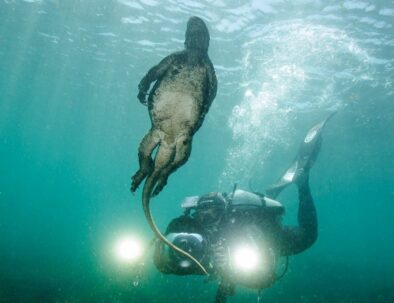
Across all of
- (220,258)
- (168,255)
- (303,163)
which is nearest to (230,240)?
(220,258)

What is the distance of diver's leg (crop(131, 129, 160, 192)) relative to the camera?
8.31 feet

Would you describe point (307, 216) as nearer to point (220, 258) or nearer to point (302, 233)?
point (302, 233)

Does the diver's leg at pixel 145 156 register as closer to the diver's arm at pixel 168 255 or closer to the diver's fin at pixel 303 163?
the diver's arm at pixel 168 255

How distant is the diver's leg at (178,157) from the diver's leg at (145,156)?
0.16 meters

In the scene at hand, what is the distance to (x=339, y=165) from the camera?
159 ft

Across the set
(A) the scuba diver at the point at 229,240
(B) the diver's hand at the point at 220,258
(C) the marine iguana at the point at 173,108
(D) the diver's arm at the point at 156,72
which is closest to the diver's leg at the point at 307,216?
(A) the scuba diver at the point at 229,240

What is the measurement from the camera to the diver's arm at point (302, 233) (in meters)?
6.16

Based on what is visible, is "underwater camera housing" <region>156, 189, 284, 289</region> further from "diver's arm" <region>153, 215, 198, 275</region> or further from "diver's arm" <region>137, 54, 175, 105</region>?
"diver's arm" <region>137, 54, 175, 105</region>

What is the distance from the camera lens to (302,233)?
652cm

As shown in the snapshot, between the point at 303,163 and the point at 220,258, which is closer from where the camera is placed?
the point at 220,258

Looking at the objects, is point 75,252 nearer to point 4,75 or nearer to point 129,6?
point 129,6

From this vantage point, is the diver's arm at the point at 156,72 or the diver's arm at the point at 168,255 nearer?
the diver's arm at the point at 156,72

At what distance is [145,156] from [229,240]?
269 cm

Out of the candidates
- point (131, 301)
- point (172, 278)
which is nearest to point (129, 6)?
point (131, 301)
